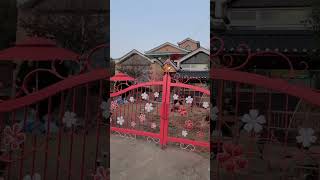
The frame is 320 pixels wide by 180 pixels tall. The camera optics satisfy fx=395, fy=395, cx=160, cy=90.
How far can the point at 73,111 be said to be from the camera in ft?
8.16

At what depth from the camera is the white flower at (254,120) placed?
7.63ft

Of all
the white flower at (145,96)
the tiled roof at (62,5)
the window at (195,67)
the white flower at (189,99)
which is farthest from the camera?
the white flower at (145,96)

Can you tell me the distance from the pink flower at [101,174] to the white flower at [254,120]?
914mm

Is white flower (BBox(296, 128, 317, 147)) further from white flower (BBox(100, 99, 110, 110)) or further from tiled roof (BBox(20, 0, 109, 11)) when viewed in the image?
tiled roof (BBox(20, 0, 109, 11))

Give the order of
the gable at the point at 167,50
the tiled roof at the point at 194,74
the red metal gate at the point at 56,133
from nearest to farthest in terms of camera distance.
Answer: the red metal gate at the point at 56,133, the gable at the point at 167,50, the tiled roof at the point at 194,74

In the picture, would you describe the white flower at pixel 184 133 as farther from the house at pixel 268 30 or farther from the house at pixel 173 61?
the house at pixel 268 30

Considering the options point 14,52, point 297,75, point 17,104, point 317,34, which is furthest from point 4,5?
point 317,34

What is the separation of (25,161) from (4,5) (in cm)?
111

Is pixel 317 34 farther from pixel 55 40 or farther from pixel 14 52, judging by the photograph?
pixel 14 52

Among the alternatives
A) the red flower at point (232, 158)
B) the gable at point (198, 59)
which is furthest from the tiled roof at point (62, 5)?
the red flower at point (232, 158)

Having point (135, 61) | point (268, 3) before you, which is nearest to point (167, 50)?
point (135, 61)

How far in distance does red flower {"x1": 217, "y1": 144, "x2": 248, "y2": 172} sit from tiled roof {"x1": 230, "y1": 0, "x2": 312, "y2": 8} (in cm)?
106

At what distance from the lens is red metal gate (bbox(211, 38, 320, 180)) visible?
90.0 inches

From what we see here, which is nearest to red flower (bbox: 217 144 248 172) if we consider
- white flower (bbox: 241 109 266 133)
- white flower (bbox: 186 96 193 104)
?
white flower (bbox: 241 109 266 133)
